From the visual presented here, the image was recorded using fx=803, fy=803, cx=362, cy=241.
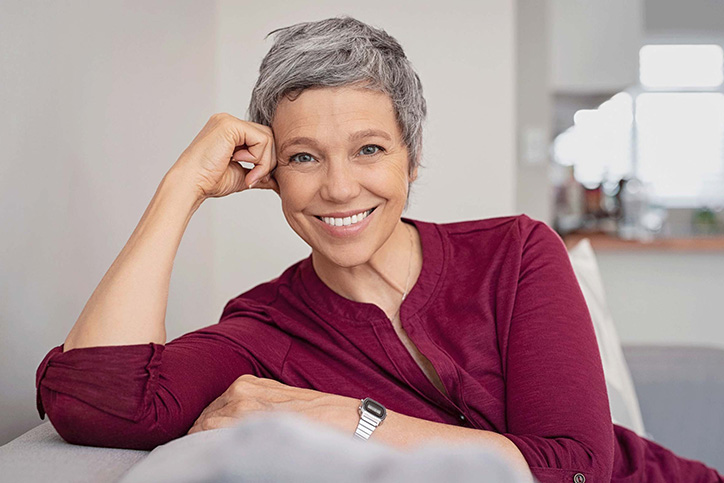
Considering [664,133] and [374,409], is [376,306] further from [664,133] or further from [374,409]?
[664,133]

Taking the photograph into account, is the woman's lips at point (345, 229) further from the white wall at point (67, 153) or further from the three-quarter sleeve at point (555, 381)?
the white wall at point (67, 153)

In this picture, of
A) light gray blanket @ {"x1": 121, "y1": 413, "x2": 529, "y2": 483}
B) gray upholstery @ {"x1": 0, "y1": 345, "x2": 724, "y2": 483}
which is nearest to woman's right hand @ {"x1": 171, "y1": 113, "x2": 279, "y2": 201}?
light gray blanket @ {"x1": 121, "y1": 413, "x2": 529, "y2": 483}

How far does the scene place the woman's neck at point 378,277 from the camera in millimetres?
1448

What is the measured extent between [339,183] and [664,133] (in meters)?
4.83

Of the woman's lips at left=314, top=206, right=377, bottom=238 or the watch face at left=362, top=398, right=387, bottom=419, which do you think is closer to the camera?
the watch face at left=362, top=398, right=387, bottom=419

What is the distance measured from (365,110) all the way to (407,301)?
342 millimetres

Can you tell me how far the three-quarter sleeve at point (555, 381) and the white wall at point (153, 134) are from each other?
817 millimetres

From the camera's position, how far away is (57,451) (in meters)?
1.06

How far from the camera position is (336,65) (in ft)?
4.19

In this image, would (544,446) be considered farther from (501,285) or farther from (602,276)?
(602,276)

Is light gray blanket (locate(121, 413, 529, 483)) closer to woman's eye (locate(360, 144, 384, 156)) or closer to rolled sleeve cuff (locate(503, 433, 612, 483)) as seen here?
rolled sleeve cuff (locate(503, 433, 612, 483))

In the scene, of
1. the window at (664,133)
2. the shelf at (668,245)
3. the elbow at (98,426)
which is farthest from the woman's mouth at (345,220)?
the window at (664,133)

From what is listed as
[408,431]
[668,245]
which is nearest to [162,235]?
[408,431]

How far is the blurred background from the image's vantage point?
1.36m
